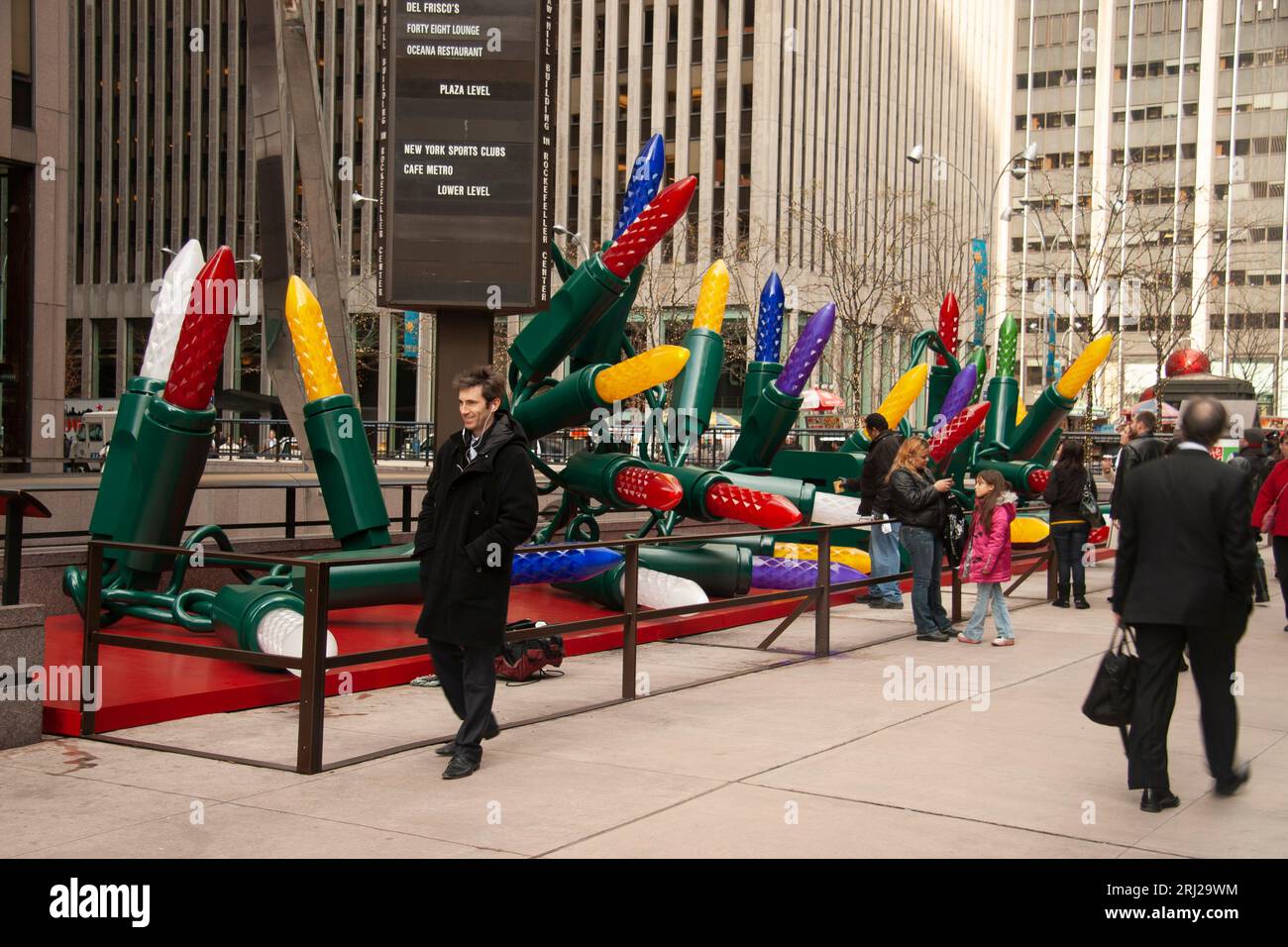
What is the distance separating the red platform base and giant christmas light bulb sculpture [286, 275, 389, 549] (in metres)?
0.77

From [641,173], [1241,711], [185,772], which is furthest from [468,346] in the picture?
[1241,711]

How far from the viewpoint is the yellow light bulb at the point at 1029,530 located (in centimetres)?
1407

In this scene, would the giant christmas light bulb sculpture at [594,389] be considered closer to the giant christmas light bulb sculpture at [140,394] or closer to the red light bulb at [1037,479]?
the giant christmas light bulb sculpture at [140,394]

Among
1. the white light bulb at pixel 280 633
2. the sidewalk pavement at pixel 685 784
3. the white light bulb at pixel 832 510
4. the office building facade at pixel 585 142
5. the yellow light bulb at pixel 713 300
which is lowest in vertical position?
the sidewalk pavement at pixel 685 784

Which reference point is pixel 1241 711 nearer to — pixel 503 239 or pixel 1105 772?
pixel 1105 772

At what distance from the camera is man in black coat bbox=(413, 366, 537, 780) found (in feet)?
20.4

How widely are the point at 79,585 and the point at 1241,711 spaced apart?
25.1ft

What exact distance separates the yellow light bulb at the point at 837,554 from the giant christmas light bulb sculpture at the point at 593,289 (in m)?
3.32

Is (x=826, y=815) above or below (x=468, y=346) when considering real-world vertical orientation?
below

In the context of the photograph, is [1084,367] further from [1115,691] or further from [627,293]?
[1115,691]

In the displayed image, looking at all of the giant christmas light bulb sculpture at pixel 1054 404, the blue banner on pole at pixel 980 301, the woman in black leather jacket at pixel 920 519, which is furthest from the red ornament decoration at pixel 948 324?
the woman in black leather jacket at pixel 920 519

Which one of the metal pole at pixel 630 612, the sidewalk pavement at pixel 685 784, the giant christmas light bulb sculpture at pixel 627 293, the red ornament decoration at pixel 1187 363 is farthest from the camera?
the red ornament decoration at pixel 1187 363

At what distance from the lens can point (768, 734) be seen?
7.48m
